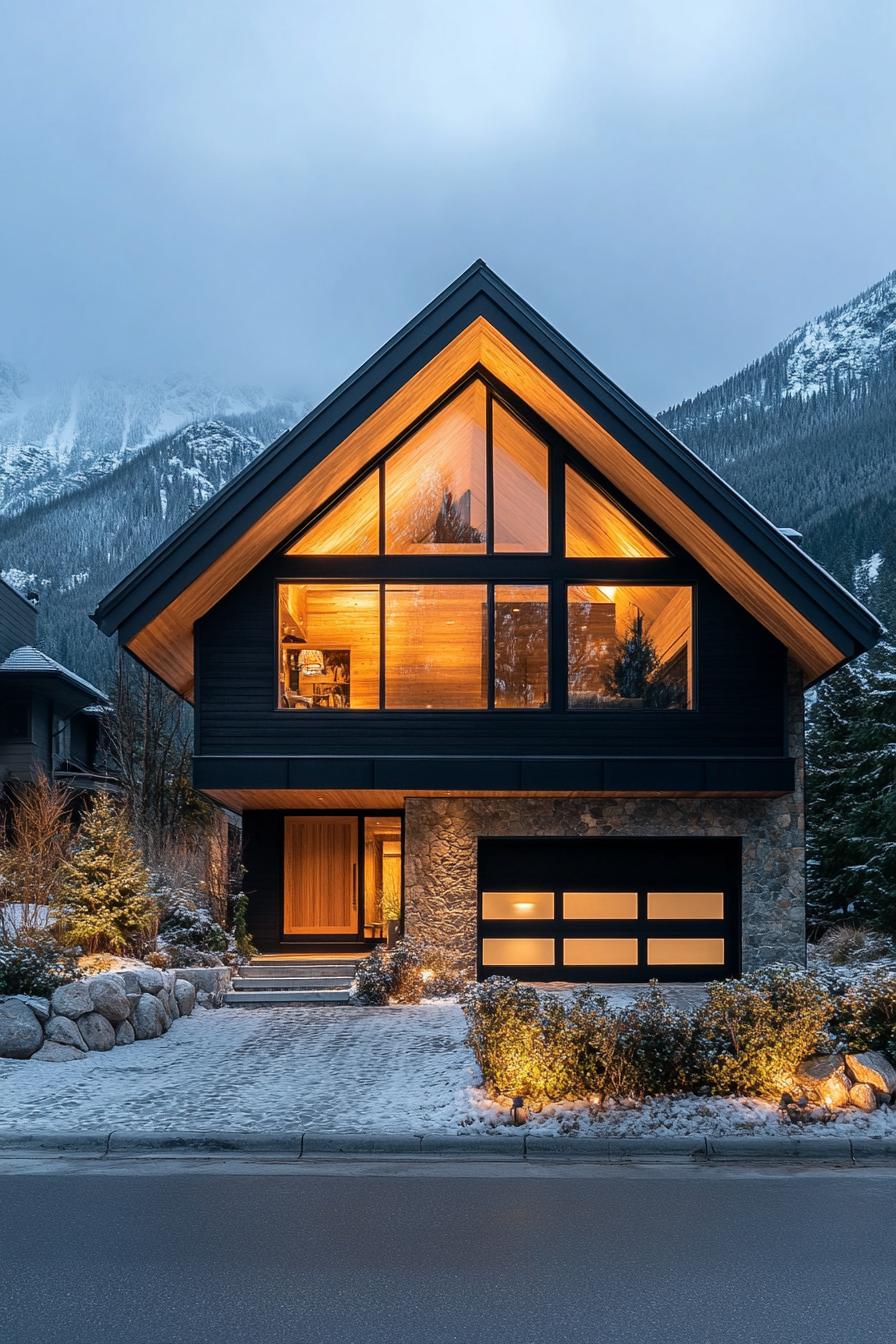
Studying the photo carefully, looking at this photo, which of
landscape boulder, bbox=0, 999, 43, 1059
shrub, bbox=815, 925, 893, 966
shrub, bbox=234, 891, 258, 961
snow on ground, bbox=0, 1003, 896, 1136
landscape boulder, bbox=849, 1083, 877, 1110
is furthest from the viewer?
shrub, bbox=815, 925, 893, 966

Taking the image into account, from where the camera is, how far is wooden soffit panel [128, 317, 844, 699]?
1565 cm

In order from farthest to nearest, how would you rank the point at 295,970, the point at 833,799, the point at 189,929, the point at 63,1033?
the point at 833,799 → the point at 295,970 → the point at 189,929 → the point at 63,1033

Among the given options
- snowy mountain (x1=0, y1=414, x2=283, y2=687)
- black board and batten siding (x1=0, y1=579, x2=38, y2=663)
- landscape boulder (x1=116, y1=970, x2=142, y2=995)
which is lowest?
landscape boulder (x1=116, y1=970, x2=142, y2=995)

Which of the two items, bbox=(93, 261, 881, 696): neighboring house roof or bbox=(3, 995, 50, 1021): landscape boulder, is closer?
bbox=(3, 995, 50, 1021): landscape boulder

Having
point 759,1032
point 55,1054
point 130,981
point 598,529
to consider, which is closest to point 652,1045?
point 759,1032

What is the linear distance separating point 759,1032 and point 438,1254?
414 cm

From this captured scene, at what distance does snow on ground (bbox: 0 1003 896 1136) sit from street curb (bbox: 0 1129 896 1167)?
15 centimetres

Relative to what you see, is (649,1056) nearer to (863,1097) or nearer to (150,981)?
(863,1097)

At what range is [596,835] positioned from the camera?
17.1 metres

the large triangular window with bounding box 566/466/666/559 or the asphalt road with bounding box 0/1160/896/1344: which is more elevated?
the large triangular window with bounding box 566/466/666/559

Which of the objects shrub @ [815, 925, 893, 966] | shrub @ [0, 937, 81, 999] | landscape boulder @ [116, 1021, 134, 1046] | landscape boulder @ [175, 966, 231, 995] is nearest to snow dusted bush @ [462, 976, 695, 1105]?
landscape boulder @ [116, 1021, 134, 1046]

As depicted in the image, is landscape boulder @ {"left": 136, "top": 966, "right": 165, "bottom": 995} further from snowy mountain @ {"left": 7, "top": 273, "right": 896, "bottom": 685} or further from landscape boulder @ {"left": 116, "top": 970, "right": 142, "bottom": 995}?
snowy mountain @ {"left": 7, "top": 273, "right": 896, "bottom": 685}

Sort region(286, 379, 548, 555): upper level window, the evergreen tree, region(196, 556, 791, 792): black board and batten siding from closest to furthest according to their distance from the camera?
region(196, 556, 791, 792): black board and batten siding < region(286, 379, 548, 555): upper level window < the evergreen tree

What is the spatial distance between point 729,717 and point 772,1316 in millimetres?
11559
